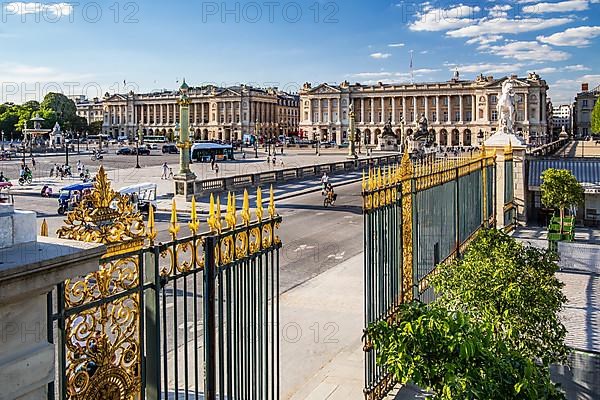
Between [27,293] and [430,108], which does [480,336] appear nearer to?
[27,293]

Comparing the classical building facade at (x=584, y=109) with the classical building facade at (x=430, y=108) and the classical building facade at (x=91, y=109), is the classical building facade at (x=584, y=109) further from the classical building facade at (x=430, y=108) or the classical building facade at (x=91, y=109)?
the classical building facade at (x=91, y=109)

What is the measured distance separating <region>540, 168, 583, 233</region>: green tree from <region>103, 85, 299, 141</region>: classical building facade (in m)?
124

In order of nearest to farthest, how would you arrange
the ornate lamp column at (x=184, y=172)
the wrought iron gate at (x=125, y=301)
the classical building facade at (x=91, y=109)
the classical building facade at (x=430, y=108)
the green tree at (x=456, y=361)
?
the wrought iron gate at (x=125, y=301) < the green tree at (x=456, y=361) < the ornate lamp column at (x=184, y=172) < the classical building facade at (x=430, y=108) < the classical building facade at (x=91, y=109)

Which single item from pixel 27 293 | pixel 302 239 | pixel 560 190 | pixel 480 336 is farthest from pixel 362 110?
pixel 27 293

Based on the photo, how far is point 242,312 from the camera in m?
4.84

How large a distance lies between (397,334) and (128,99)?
15180 cm

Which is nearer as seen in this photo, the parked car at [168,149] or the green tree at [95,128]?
the parked car at [168,149]

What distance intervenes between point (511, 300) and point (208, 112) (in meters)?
148

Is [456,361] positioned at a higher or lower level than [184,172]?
lower

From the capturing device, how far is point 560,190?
704 inches

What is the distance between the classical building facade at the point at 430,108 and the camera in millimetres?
125562

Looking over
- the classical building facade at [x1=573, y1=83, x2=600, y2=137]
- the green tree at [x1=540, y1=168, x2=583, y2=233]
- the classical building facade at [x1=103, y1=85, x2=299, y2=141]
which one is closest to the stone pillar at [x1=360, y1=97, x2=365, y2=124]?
the classical building facade at [x1=103, y1=85, x2=299, y2=141]

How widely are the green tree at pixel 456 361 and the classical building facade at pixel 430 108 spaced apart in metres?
116

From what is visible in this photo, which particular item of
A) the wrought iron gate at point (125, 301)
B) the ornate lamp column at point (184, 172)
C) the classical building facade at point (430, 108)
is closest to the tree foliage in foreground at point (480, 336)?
the wrought iron gate at point (125, 301)
